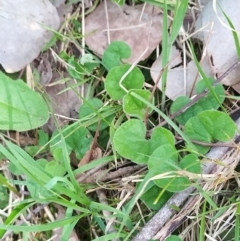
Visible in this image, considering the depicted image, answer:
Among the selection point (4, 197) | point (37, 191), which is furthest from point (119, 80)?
point (4, 197)

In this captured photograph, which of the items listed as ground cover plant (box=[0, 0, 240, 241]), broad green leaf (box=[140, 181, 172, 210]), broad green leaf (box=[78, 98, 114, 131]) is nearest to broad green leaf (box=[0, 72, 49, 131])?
ground cover plant (box=[0, 0, 240, 241])

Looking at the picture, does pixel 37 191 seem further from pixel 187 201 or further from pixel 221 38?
pixel 221 38

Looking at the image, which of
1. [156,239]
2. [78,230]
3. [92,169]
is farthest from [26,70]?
[156,239]

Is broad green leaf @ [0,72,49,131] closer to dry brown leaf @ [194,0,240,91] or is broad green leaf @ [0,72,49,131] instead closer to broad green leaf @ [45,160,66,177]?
broad green leaf @ [45,160,66,177]

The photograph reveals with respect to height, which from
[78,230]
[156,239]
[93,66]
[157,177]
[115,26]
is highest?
[115,26]

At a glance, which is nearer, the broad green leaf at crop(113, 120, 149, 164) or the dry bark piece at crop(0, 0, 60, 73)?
the broad green leaf at crop(113, 120, 149, 164)

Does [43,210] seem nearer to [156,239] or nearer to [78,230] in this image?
[78,230]
